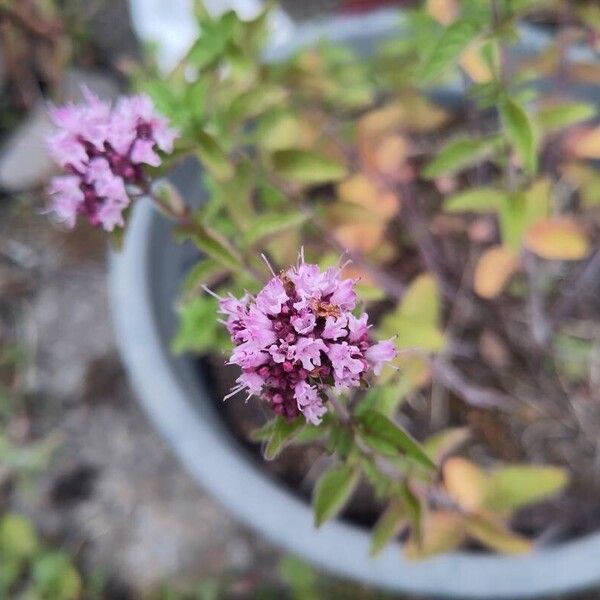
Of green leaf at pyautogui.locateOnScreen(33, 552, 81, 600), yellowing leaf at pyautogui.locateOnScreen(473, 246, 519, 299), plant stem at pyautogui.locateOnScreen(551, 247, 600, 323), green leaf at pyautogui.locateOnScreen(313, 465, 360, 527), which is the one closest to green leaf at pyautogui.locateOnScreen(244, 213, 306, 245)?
green leaf at pyautogui.locateOnScreen(313, 465, 360, 527)

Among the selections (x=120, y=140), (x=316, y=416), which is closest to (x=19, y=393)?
(x=120, y=140)

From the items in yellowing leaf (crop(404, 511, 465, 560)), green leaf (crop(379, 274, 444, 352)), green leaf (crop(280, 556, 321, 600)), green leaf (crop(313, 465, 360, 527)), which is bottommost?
green leaf (crop(280, 556, 321, 600))

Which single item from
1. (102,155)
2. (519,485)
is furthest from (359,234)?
(102,155)

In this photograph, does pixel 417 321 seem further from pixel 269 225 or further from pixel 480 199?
pixel 269 225

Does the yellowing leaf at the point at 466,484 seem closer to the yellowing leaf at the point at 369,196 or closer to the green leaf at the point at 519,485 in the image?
the green leaf at the point at 519,485

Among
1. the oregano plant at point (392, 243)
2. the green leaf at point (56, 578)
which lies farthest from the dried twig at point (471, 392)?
the green leaf at point (56, 578)

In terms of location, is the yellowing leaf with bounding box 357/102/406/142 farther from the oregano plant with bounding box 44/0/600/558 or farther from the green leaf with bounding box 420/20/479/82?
the green leaf with bounding box 420/20/479/82

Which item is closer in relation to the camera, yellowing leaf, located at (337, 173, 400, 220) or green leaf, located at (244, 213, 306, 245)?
green leaf, located at (244, 213, 306, 245)
